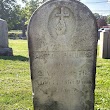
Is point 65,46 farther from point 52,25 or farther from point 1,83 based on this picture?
point 1,83

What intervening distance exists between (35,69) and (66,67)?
18.1 inches

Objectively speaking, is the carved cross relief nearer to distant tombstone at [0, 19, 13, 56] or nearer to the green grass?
the green grass

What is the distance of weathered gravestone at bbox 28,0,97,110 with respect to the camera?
370cm

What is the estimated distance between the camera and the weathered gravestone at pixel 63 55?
145 inches

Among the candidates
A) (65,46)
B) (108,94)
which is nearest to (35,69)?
(65,46)

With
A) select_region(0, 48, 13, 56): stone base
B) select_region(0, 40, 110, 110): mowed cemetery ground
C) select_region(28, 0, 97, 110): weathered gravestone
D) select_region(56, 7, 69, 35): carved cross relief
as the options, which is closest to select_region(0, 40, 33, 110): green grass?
select_region(0, 40, 110, 110): mowed cemetery ground

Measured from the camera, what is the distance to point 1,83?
6.50 m

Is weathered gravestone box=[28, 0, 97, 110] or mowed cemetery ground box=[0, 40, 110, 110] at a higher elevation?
weathered gravestone box=[28, 0, 97, 110]

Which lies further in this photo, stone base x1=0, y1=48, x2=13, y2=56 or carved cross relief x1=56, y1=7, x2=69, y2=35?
stone base x1=0, y1=48, x2=13, y2=56

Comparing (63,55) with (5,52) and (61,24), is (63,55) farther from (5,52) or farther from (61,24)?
(5,52)

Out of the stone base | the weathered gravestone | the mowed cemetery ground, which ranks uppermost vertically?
the weathered gravestone

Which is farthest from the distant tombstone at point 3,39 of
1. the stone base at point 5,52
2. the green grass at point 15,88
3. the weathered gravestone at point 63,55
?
the weathered gravestone at point 63,55

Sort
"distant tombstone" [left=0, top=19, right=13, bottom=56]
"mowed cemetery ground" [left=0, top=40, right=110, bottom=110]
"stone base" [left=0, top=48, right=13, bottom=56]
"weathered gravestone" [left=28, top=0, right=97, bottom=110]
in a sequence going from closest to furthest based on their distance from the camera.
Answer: "weathered gravestone" [left=28, top=0, right=97, bottom=110]
"mowed cemetery ground" [left=0, top=40, right=110, bottom=110]
"distant tombstone" [left=0, top=19, right=13, bottom=56]
"stone base" [left=0, top=48, right=13, bottom=56]

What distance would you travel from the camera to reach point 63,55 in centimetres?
382
